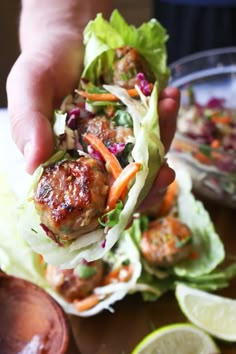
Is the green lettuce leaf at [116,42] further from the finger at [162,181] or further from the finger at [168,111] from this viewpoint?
the finger at [162,181]

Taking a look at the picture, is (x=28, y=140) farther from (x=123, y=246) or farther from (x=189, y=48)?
(x=189, y=48)

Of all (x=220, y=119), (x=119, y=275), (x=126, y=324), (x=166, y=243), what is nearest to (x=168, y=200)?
(x=166, y=243)

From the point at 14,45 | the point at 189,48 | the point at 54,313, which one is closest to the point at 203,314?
the point at 54,313

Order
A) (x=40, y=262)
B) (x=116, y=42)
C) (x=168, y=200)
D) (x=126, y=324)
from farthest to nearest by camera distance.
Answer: (x=168, y=200), (x=40, y=262), (x=126, y=324), (x=116, y=42)

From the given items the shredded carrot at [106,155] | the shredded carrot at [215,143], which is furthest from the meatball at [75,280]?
the shredded carrot at [215,143]

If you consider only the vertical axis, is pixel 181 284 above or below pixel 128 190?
below

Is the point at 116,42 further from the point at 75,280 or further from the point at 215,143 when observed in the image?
the point at 215,143

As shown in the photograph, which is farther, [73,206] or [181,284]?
[181,284]
